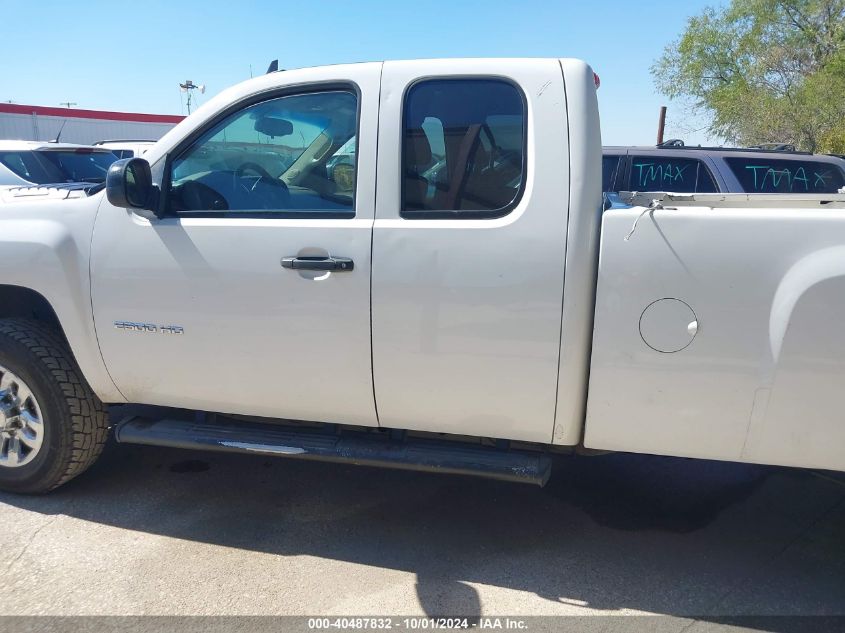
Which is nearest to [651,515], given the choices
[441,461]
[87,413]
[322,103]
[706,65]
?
[441,461]

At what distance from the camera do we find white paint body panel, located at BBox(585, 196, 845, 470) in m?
2.35

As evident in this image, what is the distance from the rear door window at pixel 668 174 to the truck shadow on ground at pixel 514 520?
3294mm

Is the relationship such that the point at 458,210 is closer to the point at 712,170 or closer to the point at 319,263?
the point at 319,263

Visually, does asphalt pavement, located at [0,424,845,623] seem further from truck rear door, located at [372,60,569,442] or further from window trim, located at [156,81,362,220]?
window trim, located at [156,81,362,220]

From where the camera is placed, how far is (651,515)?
3.43m

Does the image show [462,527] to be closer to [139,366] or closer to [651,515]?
[651,515]

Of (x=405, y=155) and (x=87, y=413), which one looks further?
(x=87, y=413)

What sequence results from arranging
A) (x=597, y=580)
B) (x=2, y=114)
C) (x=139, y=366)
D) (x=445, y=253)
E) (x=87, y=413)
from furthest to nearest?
(x=2, y=114) < (x=87, y=413) < (x=139, y=366) < (x=597, y=580) < (x=445, y=253)

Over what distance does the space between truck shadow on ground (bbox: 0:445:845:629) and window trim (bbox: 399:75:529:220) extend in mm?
1520

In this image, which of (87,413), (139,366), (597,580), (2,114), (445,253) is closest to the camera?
(445,253)

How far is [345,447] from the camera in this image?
9.98 ft

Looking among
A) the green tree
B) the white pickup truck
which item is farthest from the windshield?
the green tree

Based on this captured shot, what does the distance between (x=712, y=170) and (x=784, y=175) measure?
28.3 inches

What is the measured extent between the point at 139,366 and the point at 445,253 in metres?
1.54
